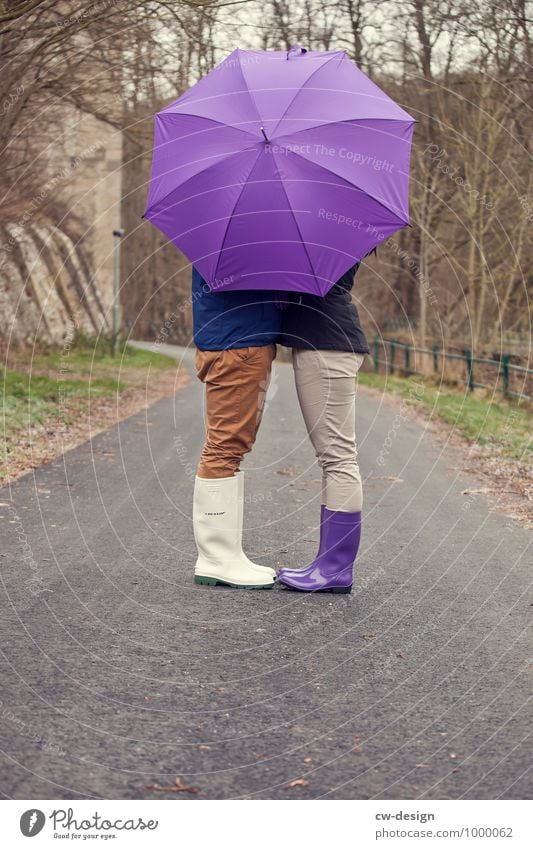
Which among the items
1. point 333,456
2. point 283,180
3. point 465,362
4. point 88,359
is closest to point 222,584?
point 333,456

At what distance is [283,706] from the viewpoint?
3215 millimetres

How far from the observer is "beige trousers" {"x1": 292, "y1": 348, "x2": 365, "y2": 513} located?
14.7 feet

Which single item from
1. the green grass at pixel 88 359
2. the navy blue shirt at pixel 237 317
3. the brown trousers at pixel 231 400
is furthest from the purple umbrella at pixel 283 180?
the green grass at pixel 88 359

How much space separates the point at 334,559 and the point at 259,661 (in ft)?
3.33

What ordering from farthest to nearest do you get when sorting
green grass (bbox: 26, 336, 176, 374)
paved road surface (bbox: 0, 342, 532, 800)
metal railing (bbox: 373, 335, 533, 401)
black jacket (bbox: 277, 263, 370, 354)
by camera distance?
green grass (bbox: 26, 336, 176, 374), metal railing (bbox: 373, 335, 533, 401), black jacket (bbox: 277, 263, 370, 354), paved road surface (bbox: 0, 342, 532, 800)

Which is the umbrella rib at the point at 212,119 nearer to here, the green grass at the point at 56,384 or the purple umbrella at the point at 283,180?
the purple umbrella at the point at 283,180

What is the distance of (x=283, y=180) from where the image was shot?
164 inches

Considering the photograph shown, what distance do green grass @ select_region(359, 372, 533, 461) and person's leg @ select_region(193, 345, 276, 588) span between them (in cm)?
602

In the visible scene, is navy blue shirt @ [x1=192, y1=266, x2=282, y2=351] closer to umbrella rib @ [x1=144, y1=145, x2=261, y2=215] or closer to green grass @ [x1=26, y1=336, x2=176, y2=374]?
umbrella rib @ [x1=144, y1=145, x2=261, y2=215]

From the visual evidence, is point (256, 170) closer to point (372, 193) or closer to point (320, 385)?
point (372, 193)

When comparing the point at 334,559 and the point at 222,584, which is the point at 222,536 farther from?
the point at 334,559

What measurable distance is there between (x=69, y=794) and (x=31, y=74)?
1024 centimetres

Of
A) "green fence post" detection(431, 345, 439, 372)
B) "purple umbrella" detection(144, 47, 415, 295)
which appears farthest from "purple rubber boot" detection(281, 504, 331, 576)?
"green fence post" detection(431, 345, 439, 372)

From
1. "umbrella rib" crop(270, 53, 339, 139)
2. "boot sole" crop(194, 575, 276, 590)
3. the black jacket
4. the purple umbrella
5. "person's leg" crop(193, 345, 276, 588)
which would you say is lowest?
"boot sole" crop(194, 575, 276, 590)
